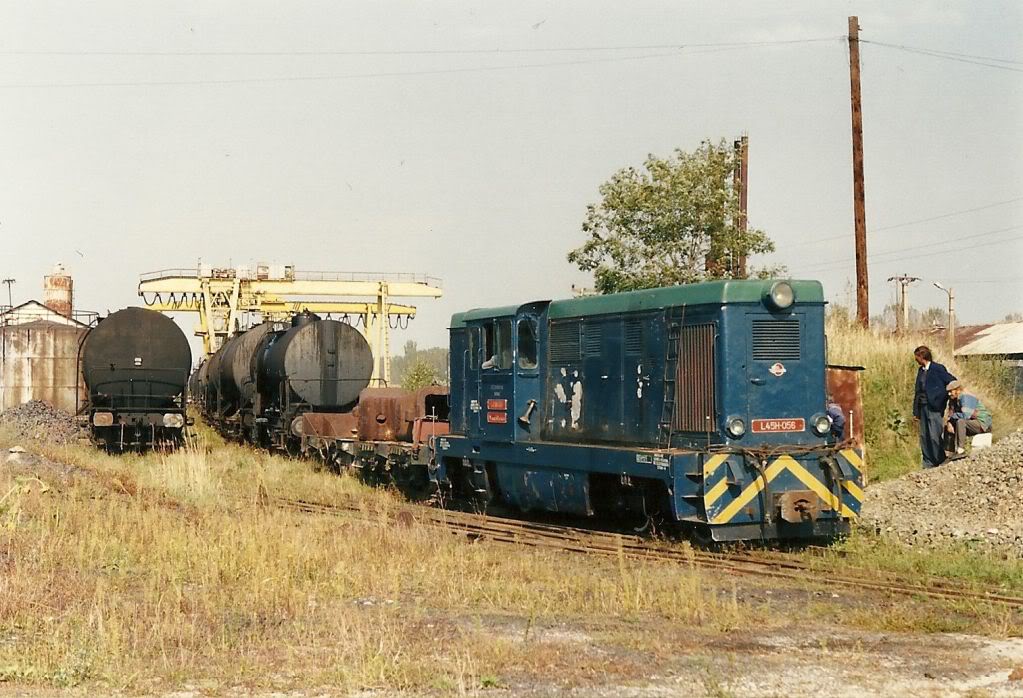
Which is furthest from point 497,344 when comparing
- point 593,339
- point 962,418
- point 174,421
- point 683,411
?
point 174,421

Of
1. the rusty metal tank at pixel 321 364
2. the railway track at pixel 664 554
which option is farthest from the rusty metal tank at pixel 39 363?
the railway track at pixel 664 554

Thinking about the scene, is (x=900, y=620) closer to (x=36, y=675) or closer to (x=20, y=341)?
(x=36, y=675)

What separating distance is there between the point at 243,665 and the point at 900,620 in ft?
15.6

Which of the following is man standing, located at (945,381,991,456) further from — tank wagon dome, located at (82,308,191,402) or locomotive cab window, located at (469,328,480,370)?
tank wagon dome, located at (82,308,191,402)

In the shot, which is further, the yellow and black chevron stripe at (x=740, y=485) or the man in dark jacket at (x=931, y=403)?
the man in dark jacket at (x=931, y=403)

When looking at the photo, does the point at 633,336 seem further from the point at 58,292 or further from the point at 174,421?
the point at 58,292

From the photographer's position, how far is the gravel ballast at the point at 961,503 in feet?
40.2

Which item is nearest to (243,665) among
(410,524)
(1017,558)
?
(410,524)

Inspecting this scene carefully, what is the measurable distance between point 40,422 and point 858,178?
19283 mm

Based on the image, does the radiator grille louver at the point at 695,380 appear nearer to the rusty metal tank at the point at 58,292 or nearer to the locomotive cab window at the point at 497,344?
the locomotive cab window at the point at 497,344

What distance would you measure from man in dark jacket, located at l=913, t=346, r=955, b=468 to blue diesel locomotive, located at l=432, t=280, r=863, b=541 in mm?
3748

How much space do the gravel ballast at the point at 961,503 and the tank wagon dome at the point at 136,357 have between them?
1507cm

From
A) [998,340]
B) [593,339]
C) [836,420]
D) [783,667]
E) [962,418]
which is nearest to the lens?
[783,667]

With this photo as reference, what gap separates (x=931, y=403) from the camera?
15680mm
